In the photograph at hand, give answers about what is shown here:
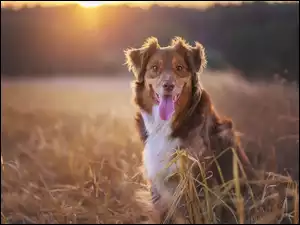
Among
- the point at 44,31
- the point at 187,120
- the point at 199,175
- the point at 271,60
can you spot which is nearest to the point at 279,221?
the point at 199,175

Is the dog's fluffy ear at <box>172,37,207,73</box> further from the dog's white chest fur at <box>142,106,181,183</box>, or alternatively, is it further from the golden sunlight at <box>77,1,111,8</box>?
the golden sunlight at <box>77,1,111,8</box>

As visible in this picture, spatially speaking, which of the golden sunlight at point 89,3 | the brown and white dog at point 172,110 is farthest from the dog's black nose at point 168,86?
the golden sunlight at point 89,3

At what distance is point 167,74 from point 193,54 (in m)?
0.09

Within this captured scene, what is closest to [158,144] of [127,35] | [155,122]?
[155,122]

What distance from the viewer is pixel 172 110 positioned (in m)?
1.60

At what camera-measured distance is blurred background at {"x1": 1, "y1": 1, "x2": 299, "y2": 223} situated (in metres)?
1.92

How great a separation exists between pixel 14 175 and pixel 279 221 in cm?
93

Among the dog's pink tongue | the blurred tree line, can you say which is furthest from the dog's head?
the blurred tree line

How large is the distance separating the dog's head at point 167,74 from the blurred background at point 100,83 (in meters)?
0.24

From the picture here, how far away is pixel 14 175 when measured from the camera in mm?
2004

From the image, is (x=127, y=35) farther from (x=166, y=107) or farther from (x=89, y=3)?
(x=166, y=107)

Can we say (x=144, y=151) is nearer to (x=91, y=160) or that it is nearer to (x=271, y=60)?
(x=91, y=160)

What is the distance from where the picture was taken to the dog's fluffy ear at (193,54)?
5.16 feet

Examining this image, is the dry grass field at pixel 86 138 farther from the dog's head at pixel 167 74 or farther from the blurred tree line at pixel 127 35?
the dog's head at pixel 167 74
